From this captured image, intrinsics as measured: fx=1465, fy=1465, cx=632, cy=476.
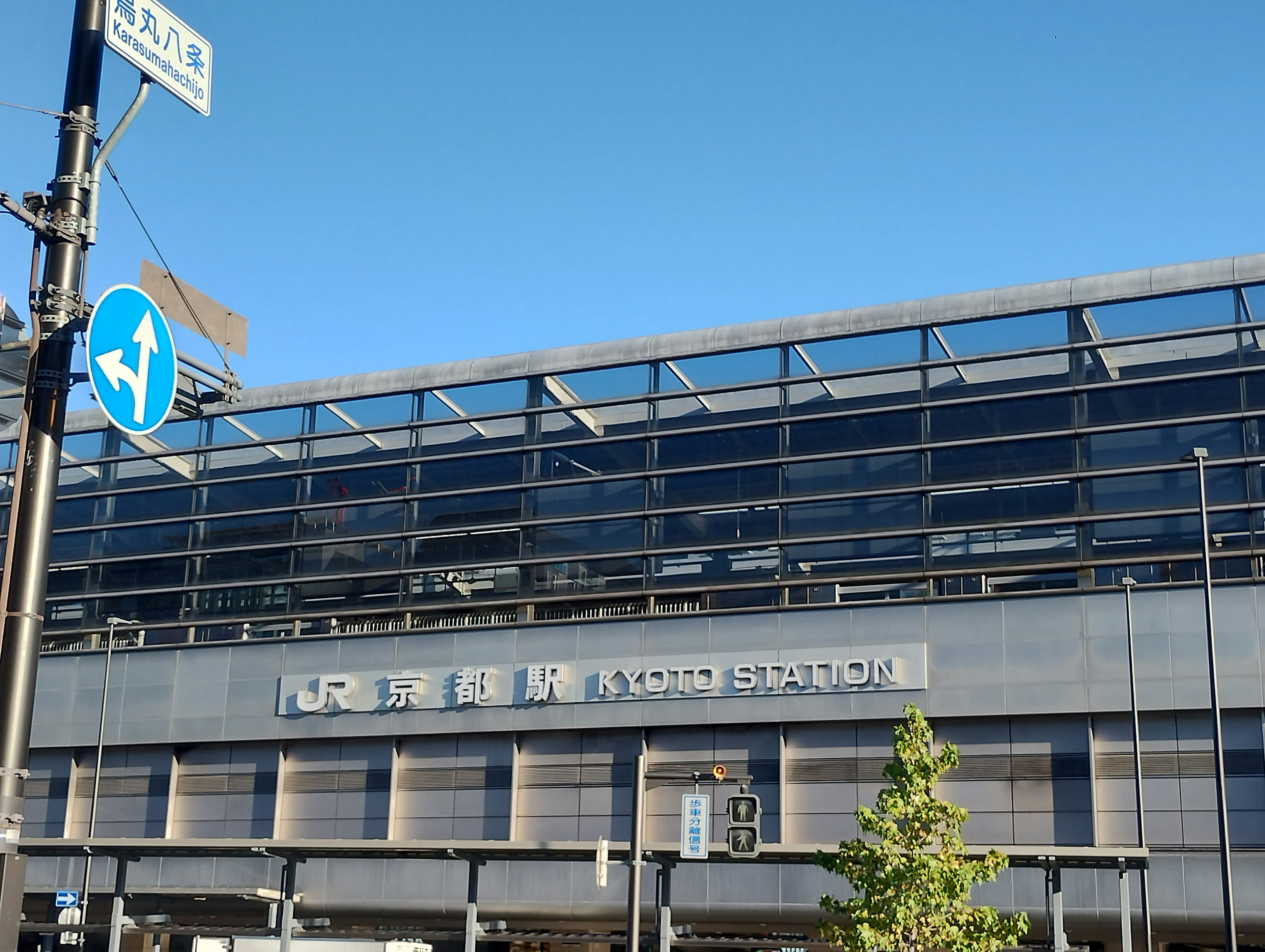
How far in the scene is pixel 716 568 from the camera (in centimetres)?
4531

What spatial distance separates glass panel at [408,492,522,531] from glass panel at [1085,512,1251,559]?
18.2 metres

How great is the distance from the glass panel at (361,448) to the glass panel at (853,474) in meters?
13.9

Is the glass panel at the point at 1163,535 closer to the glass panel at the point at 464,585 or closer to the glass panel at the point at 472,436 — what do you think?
the glass panel at the point at 464,585

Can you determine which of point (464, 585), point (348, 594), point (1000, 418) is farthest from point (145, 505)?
point (1000, 418)

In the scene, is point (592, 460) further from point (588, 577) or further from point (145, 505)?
point (145, 505)

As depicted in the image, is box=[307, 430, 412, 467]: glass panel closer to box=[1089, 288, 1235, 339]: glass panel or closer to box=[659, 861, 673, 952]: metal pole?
box=[659, 861, 673, 952]: metal pole

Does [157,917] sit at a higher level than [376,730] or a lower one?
lower

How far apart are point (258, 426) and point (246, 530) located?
3.90 m

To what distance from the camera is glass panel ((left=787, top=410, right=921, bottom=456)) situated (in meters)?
44.4

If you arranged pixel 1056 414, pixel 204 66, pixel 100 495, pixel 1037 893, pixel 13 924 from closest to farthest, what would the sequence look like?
pixel 13 924, pixel 204 66, pixel 1037 893, pixel 1056 414, pixel 100 495

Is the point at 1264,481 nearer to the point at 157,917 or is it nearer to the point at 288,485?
the point at 288,485

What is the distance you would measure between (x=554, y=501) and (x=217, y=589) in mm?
12978

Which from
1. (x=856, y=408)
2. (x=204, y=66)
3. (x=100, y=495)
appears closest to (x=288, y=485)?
(x=100, y=495)

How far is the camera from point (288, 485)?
2041 inches
